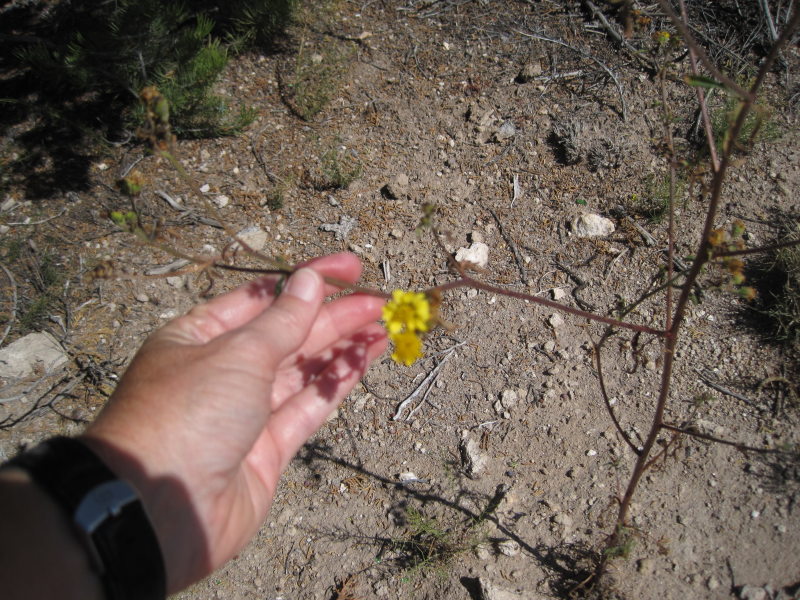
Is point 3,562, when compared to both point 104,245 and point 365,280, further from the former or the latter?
point 104,245

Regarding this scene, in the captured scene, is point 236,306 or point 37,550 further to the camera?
point 236,306

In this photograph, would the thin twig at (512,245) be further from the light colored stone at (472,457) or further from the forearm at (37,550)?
the forearm at (37,550)

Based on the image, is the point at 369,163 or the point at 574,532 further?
the point at 369,163

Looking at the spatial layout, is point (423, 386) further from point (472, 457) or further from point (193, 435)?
point (193, 435)

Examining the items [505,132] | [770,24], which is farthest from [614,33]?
[505,132]

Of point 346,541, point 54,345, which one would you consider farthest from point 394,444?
point 54,345

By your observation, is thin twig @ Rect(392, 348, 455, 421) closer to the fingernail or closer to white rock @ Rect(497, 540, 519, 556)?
white rock @ Rect(497, 540, 519, 556)
